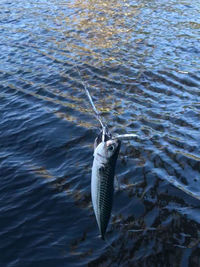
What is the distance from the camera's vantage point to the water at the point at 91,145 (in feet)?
24.4

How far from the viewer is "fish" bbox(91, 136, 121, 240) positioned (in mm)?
4594

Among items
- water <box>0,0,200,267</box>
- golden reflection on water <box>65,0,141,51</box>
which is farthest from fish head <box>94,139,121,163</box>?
golden reflection on water <box>65,0,141,51</box>

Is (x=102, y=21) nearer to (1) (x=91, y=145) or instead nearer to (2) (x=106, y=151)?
(1) (x=91, y=145)

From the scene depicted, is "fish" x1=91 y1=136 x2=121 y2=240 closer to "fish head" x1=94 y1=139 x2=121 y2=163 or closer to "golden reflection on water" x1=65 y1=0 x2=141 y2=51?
"fish head" x1=94 y1=139 x2=121 y2=163

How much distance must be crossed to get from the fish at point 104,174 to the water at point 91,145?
270 centimetres

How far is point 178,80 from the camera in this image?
15.9m

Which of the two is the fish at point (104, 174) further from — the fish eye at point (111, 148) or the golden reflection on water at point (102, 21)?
the golden reflection on water at point (102, 21)

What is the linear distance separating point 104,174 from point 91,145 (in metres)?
6.36

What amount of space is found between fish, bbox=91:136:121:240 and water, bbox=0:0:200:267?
2.70 meters

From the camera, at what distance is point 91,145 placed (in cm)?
1104

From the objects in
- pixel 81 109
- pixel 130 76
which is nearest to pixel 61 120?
pixel 81 109

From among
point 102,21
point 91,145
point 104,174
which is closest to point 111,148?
point 104,174

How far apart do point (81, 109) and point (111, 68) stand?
16.0 feet

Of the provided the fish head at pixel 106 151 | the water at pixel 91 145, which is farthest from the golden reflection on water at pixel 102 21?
the fish head at pixel 106 151
